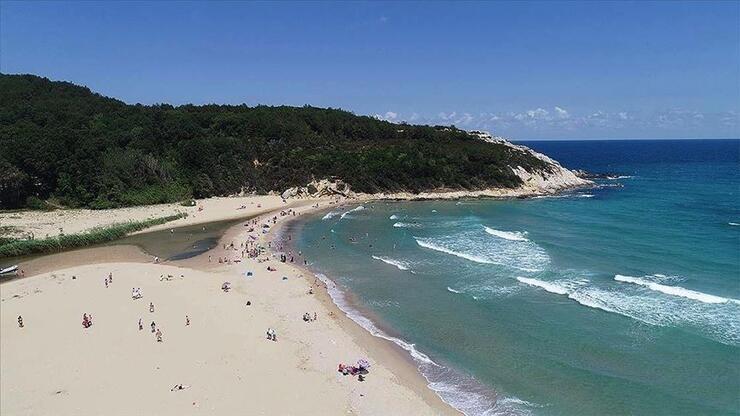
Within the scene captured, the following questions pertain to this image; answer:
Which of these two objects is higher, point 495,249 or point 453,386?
point 495,249

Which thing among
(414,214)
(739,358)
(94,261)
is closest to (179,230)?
(94,261)

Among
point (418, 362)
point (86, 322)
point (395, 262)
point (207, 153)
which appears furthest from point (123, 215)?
point (418, 362)

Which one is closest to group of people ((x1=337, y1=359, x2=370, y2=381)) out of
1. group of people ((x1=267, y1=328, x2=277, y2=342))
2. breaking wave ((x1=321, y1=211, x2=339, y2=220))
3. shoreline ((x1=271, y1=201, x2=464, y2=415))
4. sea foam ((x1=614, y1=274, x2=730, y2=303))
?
shoreline ((x1=271, y1=201, x2=464, y2=415))

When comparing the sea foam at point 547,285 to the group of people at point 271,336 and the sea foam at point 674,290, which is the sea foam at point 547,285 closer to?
the sea foam at point 674,290

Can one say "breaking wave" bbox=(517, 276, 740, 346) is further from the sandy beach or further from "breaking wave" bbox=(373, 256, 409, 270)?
the sandy beach

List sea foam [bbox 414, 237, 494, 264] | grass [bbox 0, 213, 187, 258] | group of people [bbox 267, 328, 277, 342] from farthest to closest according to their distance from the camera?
grass [bbox 0, 213, 187, 258] < sea foam [bbox 414, 237, 494, 264] < group of people [bbox 267, 328, 277, 342]

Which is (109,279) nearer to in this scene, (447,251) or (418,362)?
(418,362)

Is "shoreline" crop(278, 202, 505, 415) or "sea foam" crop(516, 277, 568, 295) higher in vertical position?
"sea foam" crop(516, 277, 568, 295)
